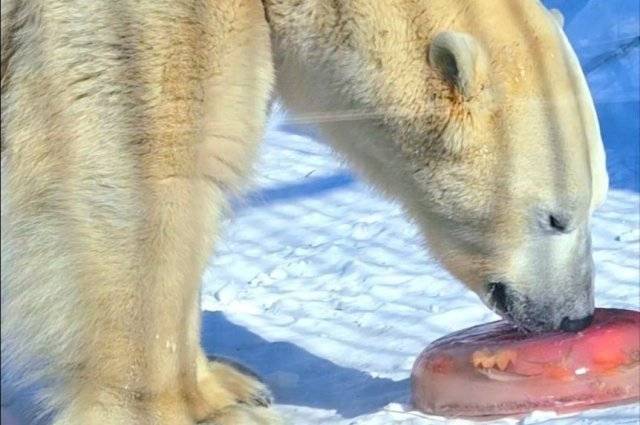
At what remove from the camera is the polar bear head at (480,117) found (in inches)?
83.0

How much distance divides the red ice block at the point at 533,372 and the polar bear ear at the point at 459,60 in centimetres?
45

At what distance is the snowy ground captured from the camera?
2338mm

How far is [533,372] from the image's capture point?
2.11m

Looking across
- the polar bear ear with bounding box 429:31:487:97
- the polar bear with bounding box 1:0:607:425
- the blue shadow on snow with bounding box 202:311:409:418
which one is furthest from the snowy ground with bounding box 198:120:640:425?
the polar bear ear with bounding box 429:31:487:97

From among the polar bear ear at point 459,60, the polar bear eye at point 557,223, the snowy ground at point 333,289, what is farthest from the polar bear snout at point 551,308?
the polar bear ear at point 459,60

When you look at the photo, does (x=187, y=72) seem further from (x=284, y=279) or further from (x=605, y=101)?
(x=605, y=101)

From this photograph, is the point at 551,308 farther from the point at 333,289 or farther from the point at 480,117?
the point at 333,289

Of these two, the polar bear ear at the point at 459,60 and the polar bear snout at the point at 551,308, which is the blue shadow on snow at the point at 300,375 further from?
the polar bear ear at the point at 459,60

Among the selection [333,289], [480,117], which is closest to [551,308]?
[480,117]

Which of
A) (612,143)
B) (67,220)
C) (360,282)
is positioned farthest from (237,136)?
(612,143)

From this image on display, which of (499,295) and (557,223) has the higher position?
(557,223)

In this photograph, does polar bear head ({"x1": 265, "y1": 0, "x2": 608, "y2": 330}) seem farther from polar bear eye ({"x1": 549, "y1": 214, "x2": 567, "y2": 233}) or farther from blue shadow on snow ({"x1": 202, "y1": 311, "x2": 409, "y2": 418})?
blue shadow on snow ({"x1": 202, "y1": 311, "x2": 409, "y2": 418})

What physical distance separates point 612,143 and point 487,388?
1145mm

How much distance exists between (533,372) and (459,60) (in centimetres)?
53
